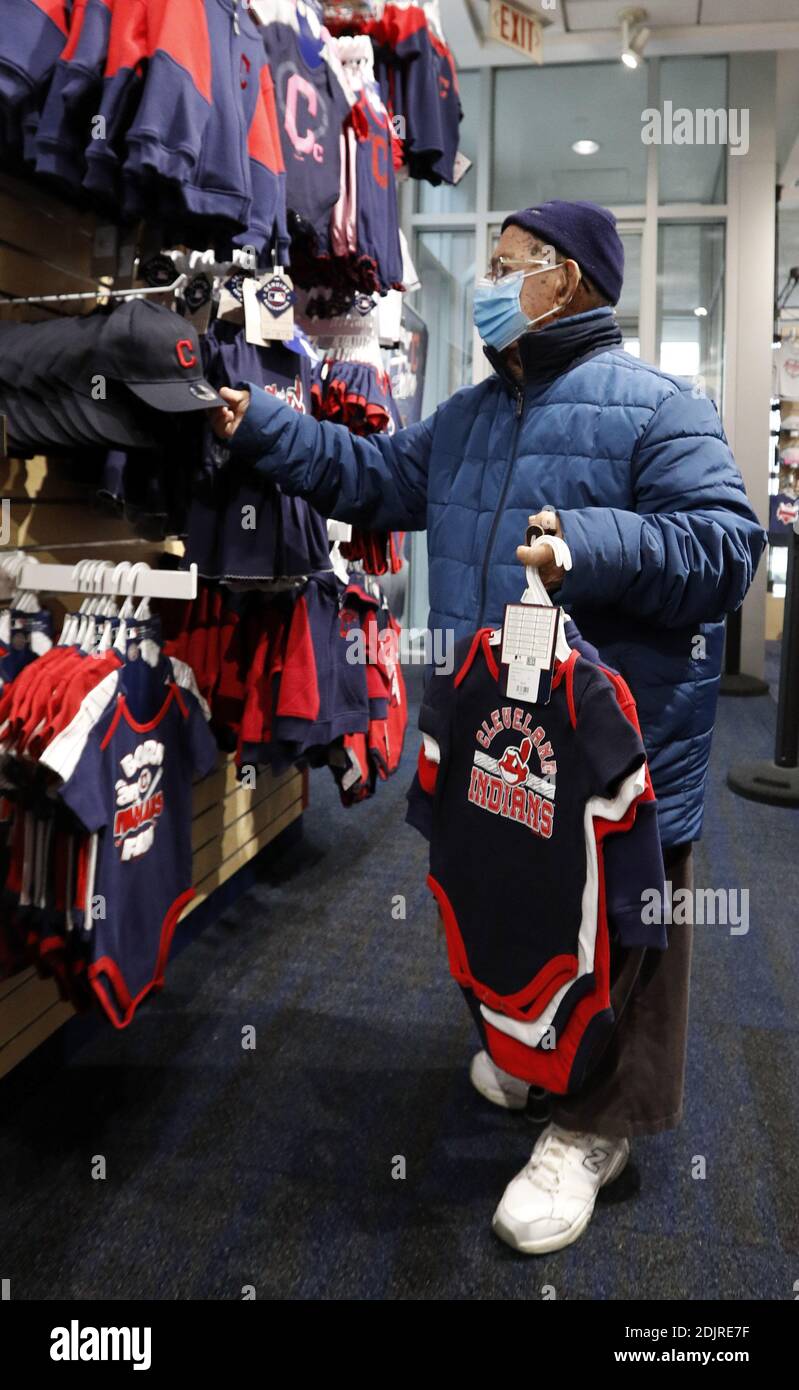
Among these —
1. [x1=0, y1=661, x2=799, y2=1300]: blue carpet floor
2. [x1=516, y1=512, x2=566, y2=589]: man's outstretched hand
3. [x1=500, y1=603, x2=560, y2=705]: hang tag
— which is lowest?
[x1=0, y1=661, x2=799, y2=1300]: blue carpet floor

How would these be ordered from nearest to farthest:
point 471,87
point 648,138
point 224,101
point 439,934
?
point 224,101, point 439,934, point 648,138, point 471,87

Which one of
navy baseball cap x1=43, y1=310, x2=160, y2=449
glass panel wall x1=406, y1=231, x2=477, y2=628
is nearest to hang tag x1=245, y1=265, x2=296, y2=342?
navy baseball cap x1=43, y1=310, x2=160, y2=449

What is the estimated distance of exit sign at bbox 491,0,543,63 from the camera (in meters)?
5.21

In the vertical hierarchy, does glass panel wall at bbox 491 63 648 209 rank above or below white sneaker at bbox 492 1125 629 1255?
above

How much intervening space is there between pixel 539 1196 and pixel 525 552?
44.7 inches

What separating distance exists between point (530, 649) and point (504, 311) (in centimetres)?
64

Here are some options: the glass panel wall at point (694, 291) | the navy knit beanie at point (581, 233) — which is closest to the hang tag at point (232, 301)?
the navy knit beanie at point (581, 233)

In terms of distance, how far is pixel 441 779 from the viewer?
1.67m

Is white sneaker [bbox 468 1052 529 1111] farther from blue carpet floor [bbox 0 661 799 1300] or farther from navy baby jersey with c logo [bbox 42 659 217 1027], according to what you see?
navy baby jersey with c logo [bbox 42 659 217 1027]

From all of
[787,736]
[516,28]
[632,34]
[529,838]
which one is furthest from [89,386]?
[632,34]

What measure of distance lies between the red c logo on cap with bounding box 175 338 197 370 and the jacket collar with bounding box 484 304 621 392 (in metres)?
0.62

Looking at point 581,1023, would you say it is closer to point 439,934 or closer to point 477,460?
point 477,460

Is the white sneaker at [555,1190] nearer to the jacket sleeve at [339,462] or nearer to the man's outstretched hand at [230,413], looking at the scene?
the jacket sleeve at [339,462]
